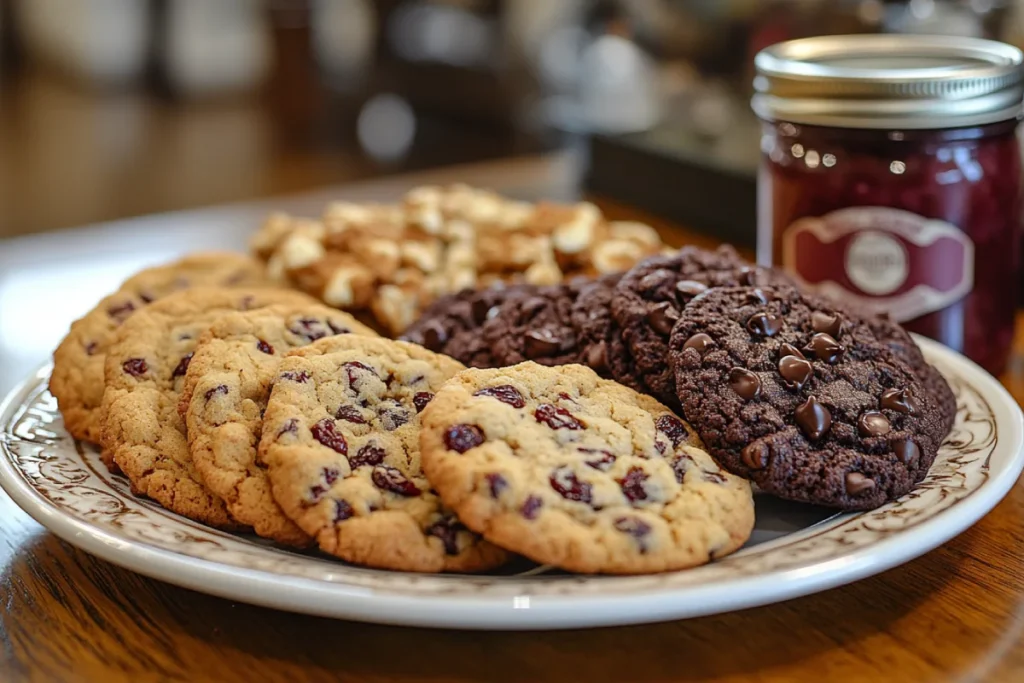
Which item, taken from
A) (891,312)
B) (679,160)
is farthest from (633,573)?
(679,160)

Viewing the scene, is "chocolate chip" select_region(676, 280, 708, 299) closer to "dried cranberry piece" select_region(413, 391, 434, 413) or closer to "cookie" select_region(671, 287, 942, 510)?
"cookie" select_region(671, 287, 942, 510)

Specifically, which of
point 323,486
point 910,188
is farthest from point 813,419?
point 910,188

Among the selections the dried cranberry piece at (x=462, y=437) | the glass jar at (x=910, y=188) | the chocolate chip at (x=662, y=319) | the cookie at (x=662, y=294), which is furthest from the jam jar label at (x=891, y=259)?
the dried cranberry piece at (x=462, y=437)

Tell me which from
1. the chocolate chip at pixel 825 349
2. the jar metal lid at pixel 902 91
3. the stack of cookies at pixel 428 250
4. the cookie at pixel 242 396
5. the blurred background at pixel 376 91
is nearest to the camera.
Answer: the cookie at pixel 242 396

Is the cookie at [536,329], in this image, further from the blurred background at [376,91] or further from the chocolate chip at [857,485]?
the blurred background at [376,91]

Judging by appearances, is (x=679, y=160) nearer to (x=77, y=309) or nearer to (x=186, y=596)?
(x=77, y=309)

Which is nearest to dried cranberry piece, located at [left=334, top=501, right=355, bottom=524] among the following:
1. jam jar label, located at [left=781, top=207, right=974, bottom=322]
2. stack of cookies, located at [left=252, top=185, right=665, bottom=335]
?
stack of cookies, located at [left=252, top=185, right=665, bottom=335]
